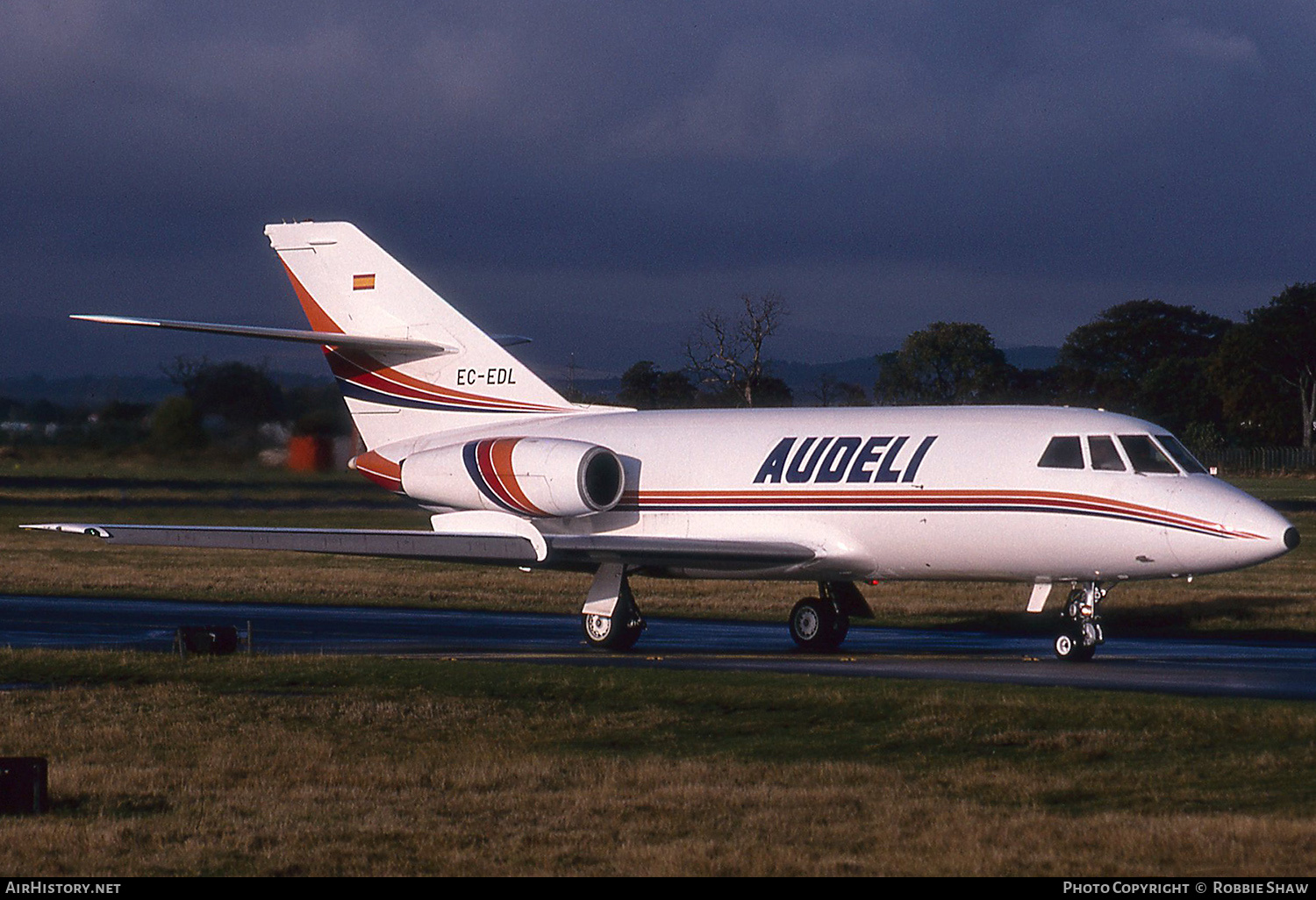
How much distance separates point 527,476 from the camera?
2692cm

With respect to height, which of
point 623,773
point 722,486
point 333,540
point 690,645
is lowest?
point 690,645

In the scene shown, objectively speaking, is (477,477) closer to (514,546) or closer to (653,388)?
(514,546)

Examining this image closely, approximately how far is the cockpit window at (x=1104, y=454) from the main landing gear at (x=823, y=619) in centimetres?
463

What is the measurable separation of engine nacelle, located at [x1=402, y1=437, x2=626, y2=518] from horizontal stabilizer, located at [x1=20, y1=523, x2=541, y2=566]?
171cm

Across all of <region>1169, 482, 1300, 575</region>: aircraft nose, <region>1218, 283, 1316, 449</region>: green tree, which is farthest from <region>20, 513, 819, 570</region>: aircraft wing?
<region>1218, 283, 1316, 449</region>: green tree

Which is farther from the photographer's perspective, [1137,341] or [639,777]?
[1137,341]

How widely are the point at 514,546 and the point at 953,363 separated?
2594 inches

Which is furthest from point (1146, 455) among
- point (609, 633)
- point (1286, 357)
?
point (1286, 357)

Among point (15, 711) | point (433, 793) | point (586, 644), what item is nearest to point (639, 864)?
point (433, 793)

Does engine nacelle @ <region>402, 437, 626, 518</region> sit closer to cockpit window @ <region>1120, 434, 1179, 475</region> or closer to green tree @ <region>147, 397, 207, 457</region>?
green tree @ <region>147, 397, 207, 457</region>

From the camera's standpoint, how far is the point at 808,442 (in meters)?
26.3

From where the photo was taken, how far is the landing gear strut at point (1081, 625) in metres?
22.9

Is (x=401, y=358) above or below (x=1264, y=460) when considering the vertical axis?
above
